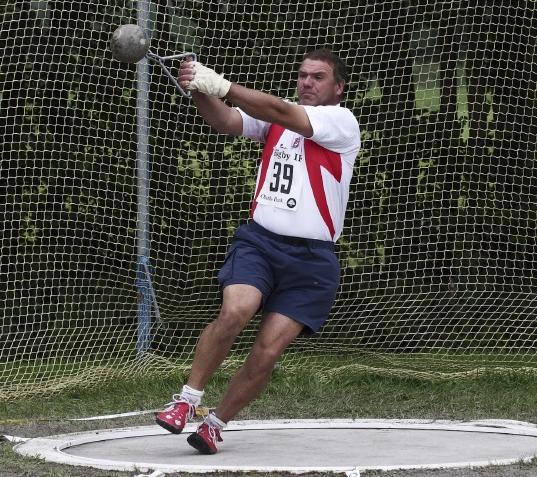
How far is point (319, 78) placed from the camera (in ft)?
20.2

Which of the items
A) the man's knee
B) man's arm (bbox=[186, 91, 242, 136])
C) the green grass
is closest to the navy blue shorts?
the man's knee

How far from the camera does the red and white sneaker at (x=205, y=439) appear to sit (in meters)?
5.94

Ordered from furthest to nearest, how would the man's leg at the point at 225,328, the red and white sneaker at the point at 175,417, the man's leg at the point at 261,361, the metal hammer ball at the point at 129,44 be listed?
the man's leg at the point at 261,361
the man's leg at the point at 225,328
the red and white sneaker at the point at 175,417
the metal hammer ball at the point at 129,44

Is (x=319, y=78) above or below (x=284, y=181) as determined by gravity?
above

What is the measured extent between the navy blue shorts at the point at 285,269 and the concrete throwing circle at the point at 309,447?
0.68 metres

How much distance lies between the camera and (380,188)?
1007 cm

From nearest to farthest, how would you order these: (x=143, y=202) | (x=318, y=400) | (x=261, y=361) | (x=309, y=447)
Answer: (x=261, y=361) → (x=309, y=447) → (x=318, y=400) → (x=143, y=202)

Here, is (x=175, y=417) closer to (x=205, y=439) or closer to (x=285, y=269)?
(x=205, y=439)

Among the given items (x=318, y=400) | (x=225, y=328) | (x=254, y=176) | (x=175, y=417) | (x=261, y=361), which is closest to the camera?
(x=175, y=417)

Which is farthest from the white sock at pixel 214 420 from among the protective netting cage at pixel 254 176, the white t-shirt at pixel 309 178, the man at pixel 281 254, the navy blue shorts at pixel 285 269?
the protective netting cage at pixel 254 176

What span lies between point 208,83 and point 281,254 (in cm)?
90

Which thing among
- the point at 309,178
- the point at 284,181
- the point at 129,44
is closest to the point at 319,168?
the point at 309,178

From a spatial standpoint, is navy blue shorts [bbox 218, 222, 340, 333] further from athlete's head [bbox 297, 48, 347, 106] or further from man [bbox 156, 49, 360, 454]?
athlete's head [bbox 297, 48, 347, 106]

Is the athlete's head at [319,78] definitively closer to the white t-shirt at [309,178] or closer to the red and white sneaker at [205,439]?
the white t-shirt at [309,178]
